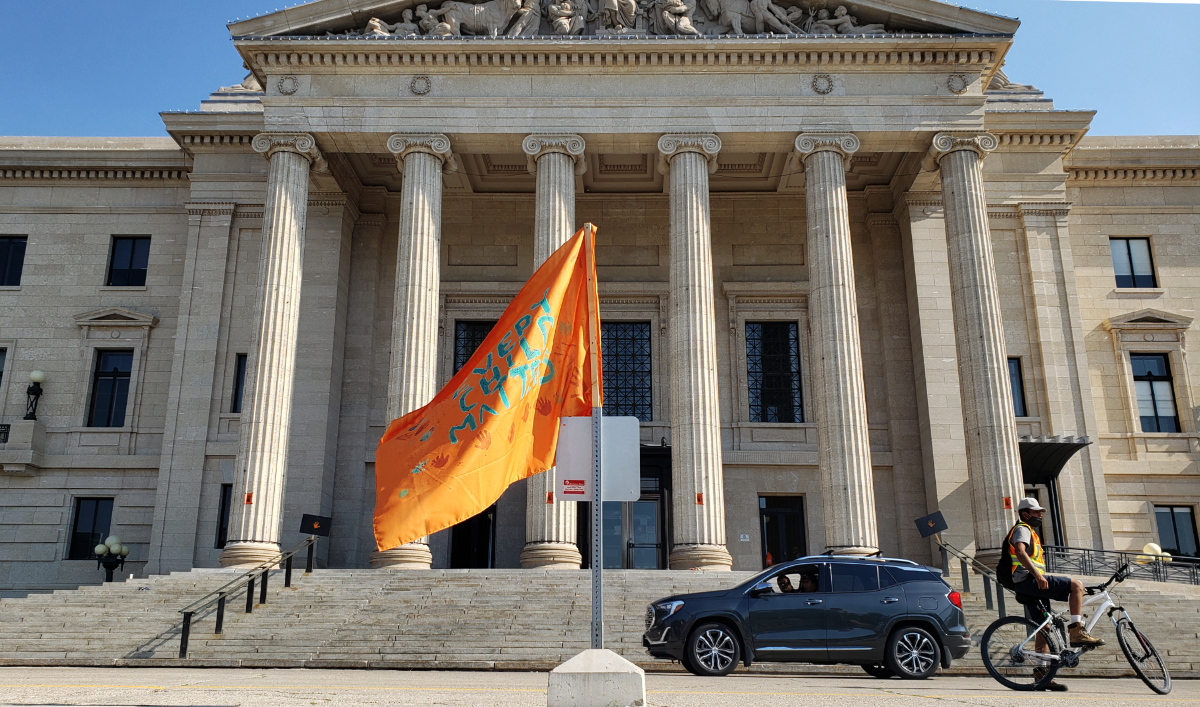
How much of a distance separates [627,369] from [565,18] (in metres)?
10.7

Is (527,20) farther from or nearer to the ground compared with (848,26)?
farther from the ground

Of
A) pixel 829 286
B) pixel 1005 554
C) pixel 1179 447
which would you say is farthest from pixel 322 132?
pixel 1179 447

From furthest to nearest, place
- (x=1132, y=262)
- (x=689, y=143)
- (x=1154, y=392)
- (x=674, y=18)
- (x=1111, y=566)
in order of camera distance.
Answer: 1. (x=1132, y=262)
2. (x=1154, y=392)
3. (x=674, y=18)
4. (x=689, y=143)
5. (x=1111, y=566)

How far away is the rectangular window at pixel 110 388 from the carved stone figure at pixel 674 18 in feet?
63.9

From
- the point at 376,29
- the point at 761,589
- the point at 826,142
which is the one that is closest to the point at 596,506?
the point at 761,589

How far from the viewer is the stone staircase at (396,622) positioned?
16938mm

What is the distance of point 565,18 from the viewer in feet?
91.7

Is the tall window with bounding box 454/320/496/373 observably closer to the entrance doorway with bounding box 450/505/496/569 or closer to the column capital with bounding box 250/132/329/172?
the entrance doorway with bounding box 450/505/496/569

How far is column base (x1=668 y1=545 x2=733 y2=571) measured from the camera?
2344cm

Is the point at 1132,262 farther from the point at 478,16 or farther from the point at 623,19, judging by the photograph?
the point at 478,16

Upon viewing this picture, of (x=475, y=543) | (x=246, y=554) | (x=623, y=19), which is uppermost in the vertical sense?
(x=623, y=19)

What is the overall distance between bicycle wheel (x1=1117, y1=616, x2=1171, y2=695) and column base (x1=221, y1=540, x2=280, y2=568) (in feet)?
61.5

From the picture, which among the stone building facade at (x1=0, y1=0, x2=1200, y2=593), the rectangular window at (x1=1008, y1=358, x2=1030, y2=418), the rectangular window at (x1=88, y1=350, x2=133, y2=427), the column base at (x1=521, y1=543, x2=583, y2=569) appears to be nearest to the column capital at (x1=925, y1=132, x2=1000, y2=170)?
the stone building facade at (x1=0, y1=0, x2=1200, y2=593)

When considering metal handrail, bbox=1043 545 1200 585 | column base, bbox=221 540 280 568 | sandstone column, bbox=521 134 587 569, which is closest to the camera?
column base, bbox=221 540 280 568
